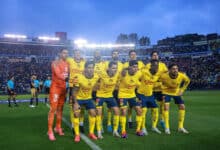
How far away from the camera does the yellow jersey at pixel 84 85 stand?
30.4ft

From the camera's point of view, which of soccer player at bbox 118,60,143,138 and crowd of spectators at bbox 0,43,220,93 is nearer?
soccer player at bbox 118,60,143,138

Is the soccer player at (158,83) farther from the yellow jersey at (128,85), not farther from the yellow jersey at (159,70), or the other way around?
the yellow jersey at (128,85)

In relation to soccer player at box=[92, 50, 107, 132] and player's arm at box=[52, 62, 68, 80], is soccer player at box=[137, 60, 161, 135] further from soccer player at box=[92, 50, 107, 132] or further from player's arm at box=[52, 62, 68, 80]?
player's arm at box=[52, 62, 68, 80]

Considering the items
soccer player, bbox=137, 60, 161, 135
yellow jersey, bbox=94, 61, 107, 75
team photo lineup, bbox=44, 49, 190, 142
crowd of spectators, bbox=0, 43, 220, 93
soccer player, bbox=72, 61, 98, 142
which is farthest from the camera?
crowd of spectators, bbox=0, 43, 220, 93

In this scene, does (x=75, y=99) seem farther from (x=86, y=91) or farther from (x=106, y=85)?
(x=106, y=85)

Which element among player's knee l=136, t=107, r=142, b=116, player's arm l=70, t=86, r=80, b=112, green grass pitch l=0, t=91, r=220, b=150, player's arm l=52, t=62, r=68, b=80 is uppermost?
player's arm l=52, t=62, r=68, b=80

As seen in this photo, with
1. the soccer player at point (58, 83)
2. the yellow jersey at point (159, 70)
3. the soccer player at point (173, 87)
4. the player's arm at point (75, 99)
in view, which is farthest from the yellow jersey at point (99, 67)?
the soccer player at point (173, 87)

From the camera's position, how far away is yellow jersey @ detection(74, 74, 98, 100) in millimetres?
9273

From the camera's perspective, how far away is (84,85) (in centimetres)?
930

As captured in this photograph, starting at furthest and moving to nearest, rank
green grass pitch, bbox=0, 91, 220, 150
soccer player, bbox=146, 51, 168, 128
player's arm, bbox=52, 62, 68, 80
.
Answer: soccer player, bbox=146, 51, 168, 128 → player's arm, bbox=52, 62, 68, 80 → green grass pitch, bbox=0, 91, 220, 150

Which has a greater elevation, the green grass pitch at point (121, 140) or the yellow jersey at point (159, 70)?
the yellow jersey at point (159, 70)

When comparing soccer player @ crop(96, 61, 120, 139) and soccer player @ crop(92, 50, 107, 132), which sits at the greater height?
soccer player @ crop(92, 50, 107, 132)

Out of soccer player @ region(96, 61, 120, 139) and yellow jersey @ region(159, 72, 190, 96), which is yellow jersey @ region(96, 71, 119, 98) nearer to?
soccer player @ region(96, 61, 120, 139)

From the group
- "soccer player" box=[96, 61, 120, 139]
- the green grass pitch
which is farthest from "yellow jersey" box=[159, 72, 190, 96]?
"soccer player" box=[96, 61, 120, 139]
